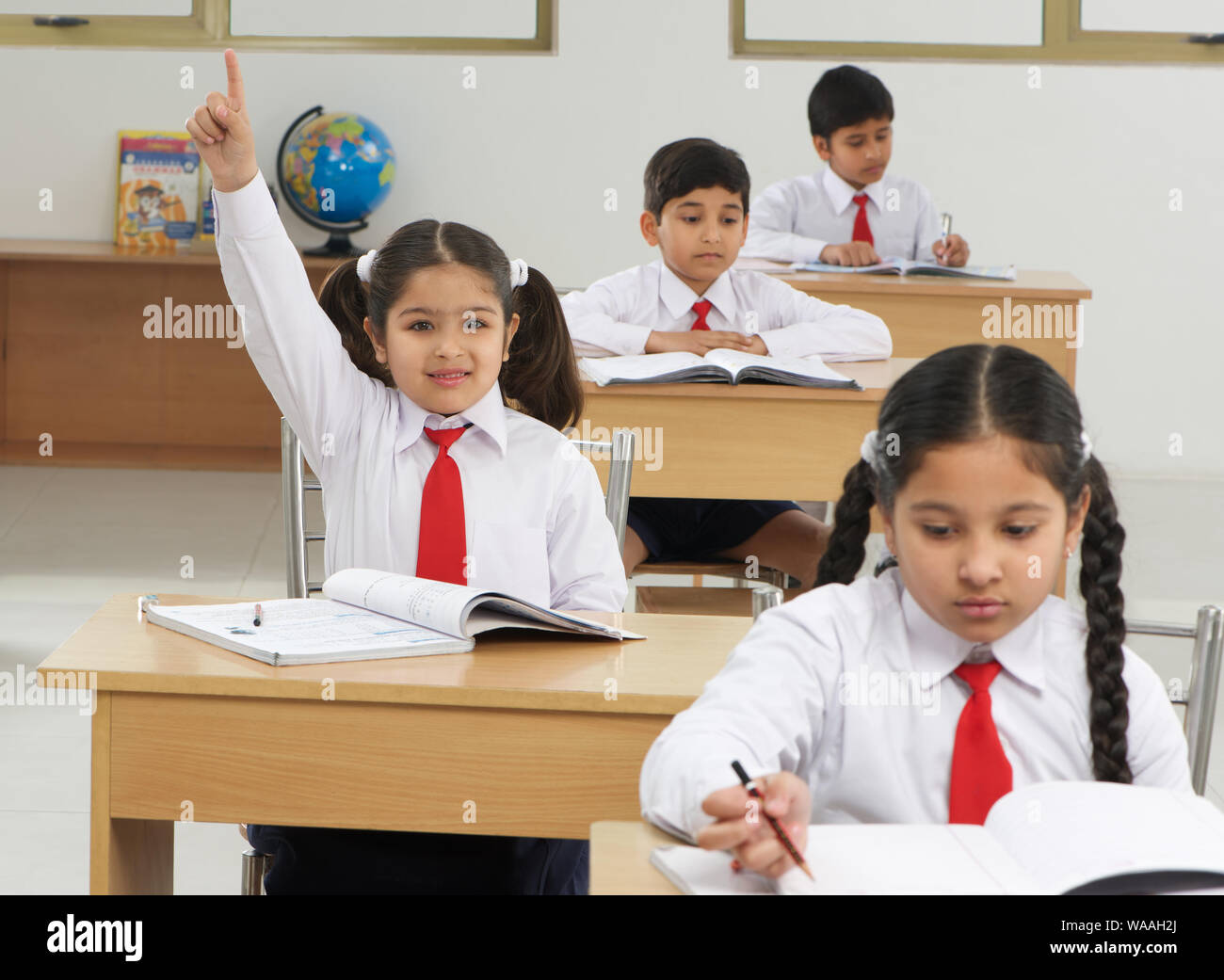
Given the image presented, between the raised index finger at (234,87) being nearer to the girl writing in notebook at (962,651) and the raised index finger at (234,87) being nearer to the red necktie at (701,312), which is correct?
the girl writing in notebook at (962,651)

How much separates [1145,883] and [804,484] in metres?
1.76

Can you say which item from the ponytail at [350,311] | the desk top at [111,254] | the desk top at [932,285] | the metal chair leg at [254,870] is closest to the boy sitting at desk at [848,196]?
the desk top at [932,285]

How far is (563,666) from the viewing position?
1361 mm

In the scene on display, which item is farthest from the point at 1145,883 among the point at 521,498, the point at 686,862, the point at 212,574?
the point at 212,574

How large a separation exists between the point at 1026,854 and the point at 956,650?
0.27 m

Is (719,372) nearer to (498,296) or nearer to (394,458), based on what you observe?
(498,296)

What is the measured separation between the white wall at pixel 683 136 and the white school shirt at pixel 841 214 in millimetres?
833

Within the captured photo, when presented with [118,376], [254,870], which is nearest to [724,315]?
[254,870]

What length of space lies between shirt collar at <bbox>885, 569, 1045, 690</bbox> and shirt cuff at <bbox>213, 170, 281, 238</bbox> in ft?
2.94

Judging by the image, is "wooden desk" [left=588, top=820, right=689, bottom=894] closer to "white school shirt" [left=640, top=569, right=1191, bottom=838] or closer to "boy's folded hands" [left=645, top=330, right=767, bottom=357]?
"white school shirt" [left=640, top=569, right=1191, bottom=838]

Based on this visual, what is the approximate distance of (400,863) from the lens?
4.95ft
